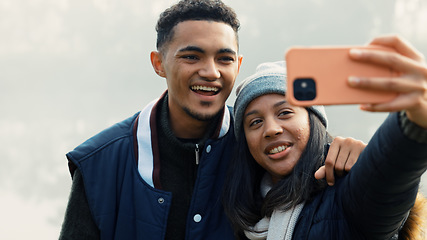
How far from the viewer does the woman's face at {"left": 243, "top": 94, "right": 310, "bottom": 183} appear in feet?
11.0

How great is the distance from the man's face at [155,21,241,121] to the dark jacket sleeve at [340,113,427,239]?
5.88 ft

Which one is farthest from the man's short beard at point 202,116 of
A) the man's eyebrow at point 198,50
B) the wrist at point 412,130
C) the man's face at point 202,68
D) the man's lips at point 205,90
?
the wrist at point 412,130

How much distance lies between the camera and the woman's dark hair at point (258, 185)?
126 inches

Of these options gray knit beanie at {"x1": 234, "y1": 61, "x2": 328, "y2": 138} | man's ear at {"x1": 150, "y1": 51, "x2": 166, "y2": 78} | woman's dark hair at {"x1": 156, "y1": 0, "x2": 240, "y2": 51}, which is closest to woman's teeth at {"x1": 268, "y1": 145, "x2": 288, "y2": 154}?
gray knit beanie at {"x1": 234, "y1": 61, "x2": 328, "y2": 138}

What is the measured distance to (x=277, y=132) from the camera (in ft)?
10.9

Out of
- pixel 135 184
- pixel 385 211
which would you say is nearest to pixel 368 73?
pixel 385 211

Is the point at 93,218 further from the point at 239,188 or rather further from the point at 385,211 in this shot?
the point at 385,211

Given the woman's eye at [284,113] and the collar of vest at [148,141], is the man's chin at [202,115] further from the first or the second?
the woman's eye at [284,113]

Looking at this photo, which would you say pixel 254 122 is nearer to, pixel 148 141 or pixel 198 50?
pixel 198 50

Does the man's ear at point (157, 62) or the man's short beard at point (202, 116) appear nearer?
the man's short beard at point (202, 116)

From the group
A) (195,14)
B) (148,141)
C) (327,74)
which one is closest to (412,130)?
(327,74)

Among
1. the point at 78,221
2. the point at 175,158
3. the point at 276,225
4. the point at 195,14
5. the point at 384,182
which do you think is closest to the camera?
the point at 384,182

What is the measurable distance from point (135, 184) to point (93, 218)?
1.66 feet

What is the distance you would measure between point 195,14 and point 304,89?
272 cm
